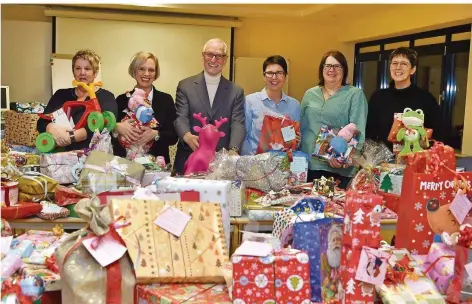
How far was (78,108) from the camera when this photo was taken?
3.13 meters

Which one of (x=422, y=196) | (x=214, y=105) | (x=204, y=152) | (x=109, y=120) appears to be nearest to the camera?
(x=422, y=196)

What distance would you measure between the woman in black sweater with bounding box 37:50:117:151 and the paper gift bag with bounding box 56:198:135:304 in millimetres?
1381

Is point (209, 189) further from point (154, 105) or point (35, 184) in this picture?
point (154, 105)

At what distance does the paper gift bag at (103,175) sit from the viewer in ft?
8.77


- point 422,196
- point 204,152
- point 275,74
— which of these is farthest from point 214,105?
point 422,196

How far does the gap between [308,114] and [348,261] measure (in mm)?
Answer: 1969

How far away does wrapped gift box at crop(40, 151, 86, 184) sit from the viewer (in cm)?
287

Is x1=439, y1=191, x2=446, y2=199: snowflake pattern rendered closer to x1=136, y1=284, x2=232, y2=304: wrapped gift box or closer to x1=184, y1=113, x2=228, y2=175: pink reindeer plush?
x1=136, y1=284, x2=232, y2=304: wrapped gift box

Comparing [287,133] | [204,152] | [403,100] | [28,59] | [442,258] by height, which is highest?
[28,59]

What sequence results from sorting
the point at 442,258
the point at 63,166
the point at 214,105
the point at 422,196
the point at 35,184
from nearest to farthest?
the point at 442,258 → the point at 422,196 → the point at 35,184 → the point at 63,166 → the point at 214,105

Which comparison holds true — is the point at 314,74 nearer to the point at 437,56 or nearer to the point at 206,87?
the point at 437,56

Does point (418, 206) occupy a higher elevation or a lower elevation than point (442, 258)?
higher

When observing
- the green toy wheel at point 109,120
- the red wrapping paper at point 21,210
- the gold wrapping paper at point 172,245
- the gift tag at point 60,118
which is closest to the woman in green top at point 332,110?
the green toy wheel at point 109,120

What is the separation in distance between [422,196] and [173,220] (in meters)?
0.86
